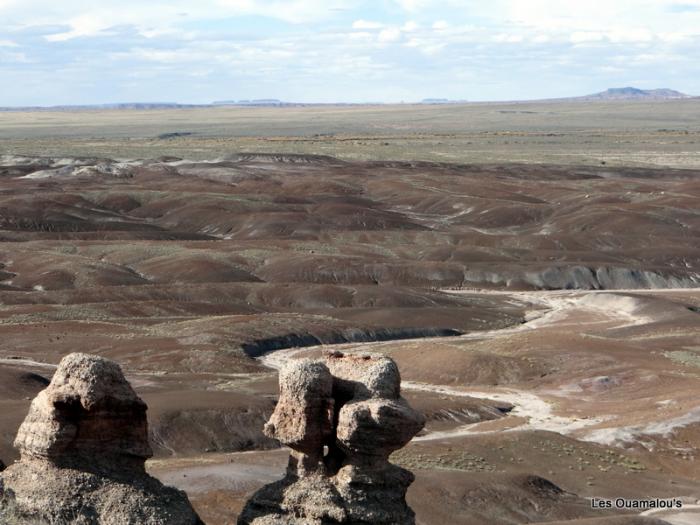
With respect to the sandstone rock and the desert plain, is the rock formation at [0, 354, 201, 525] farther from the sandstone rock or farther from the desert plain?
the desert plain

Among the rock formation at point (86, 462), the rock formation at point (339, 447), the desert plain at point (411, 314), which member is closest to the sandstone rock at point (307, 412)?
the rock formation at point (339, 447)

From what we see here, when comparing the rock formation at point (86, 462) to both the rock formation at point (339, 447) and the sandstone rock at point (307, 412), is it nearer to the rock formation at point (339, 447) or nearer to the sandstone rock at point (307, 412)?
the rock formation at point (339, 447)

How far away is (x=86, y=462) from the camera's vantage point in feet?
75.2

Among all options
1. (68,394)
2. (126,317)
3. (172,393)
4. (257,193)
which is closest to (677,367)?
(172,393)

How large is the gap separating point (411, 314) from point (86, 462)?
5684 cm

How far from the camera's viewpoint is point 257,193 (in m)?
146

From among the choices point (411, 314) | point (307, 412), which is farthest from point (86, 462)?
point (411, 314)

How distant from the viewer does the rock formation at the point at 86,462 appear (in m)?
22.4

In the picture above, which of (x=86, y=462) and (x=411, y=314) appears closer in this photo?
(x=86, y=462)

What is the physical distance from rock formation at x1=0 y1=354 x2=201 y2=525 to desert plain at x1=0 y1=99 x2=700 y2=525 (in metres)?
7.39

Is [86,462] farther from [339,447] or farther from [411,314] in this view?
[411,314]

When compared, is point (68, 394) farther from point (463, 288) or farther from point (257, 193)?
point (257, 193)

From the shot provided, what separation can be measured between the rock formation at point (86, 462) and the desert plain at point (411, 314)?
291 inches

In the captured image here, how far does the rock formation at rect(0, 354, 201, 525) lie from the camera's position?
22.4 meters
